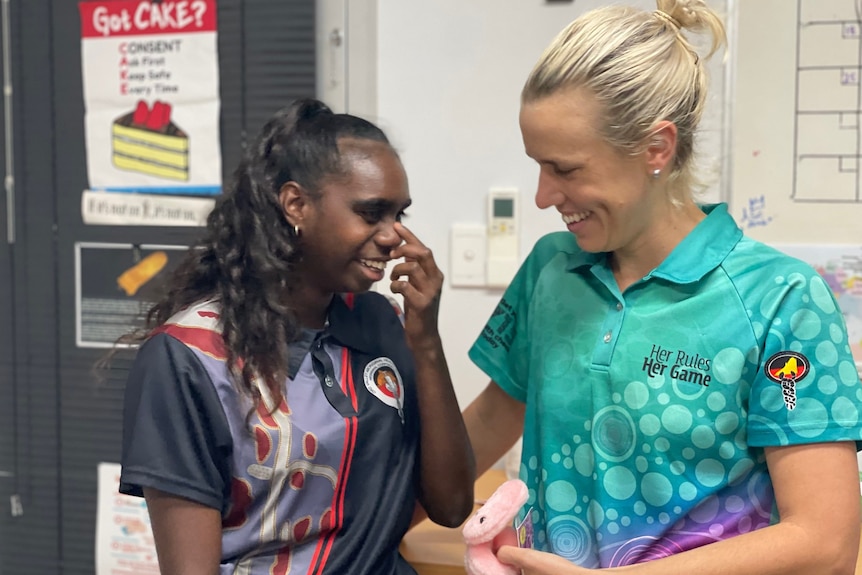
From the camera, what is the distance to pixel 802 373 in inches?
42.3

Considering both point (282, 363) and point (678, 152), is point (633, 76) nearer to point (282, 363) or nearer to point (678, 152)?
point (678, 152)

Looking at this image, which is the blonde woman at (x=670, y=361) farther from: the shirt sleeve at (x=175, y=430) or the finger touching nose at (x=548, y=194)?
the shirt sleeve at (x=175, y=430)

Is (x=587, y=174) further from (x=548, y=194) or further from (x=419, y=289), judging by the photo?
(x=419, y=289)

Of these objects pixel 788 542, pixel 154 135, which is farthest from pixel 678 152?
pixel 154 135

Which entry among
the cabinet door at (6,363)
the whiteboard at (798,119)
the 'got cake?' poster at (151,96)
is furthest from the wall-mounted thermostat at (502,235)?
the cabinet door at (6,363)

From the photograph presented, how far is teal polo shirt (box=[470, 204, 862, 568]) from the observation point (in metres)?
1.08

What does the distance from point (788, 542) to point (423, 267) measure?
24.3 inches

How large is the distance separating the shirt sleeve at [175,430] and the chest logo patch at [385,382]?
248 millimetres

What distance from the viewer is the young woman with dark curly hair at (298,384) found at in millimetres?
1152

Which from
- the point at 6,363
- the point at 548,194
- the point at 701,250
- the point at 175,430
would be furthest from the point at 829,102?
the point at 6,363

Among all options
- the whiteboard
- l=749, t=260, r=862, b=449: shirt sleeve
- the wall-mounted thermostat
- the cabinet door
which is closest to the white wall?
the wall-mounted thermostat

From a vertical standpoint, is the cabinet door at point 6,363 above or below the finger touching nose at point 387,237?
below

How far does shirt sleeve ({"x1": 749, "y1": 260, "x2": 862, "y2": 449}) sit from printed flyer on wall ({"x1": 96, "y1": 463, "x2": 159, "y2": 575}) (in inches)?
66.4

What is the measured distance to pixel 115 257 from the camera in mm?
2205
